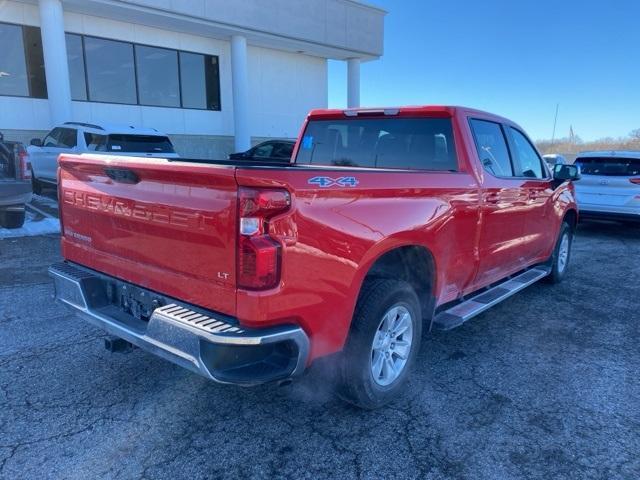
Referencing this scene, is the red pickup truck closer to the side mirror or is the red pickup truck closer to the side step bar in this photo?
the side step bar

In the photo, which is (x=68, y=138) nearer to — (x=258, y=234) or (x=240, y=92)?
(x=240, y=92)

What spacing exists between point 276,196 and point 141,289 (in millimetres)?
1146

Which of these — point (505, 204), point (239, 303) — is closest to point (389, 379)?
point (239, 303)

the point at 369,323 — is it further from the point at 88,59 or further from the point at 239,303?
the point at 88,59

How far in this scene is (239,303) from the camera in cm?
233

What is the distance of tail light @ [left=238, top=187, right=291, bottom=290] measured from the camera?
88.8 inches

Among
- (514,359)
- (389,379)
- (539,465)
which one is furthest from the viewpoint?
(514,359)

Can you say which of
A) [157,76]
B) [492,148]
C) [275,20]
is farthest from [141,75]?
[492,148]

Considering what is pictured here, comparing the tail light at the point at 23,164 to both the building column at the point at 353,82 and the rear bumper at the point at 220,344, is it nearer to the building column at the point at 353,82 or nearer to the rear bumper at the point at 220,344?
the rear bumper at the point at 220,344

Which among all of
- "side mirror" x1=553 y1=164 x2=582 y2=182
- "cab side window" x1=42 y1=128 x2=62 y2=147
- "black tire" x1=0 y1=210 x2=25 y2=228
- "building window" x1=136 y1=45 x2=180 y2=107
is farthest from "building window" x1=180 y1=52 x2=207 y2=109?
"side mirror" x1=553 y1=164 x2=582 y2=182

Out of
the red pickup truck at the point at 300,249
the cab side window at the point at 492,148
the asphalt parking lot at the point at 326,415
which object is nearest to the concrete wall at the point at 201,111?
the asphalt parking lot at the point at 326,415

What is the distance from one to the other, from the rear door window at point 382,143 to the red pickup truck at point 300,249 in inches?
0.5

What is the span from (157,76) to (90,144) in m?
6.52

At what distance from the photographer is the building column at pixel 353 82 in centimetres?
2052
